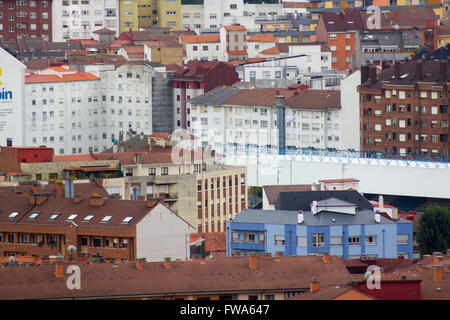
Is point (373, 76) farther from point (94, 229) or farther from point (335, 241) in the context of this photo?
point (94, 229)

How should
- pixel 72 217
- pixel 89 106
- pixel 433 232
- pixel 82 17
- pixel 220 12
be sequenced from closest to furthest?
pixel 72 217
pixel 433 232
pixel 89 106
pixel 82 17
pixel 220 12

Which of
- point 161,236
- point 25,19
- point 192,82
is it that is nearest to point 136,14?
point 25,19

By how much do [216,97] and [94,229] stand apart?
5243 cm

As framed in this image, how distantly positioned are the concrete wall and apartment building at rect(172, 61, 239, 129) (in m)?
55.3

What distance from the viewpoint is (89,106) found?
11644 centimetres

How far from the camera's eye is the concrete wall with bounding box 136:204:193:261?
57375 mm

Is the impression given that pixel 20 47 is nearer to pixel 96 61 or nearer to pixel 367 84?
pixel 96 61

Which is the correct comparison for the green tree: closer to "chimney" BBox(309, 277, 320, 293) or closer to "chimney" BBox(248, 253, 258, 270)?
"chimney" BBox(248, 253, 258, 270)

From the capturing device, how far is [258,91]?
109m

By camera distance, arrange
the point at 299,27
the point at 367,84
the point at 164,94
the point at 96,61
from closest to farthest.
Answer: the point at 367,84 < the point at 164,94 < the point at 96,61 < the point at 299,27

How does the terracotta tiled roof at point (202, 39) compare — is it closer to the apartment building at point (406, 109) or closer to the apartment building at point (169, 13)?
the apartment building at point (169, 13)

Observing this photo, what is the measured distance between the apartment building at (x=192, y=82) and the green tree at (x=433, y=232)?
135 ft

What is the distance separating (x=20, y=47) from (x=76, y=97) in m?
30.5
